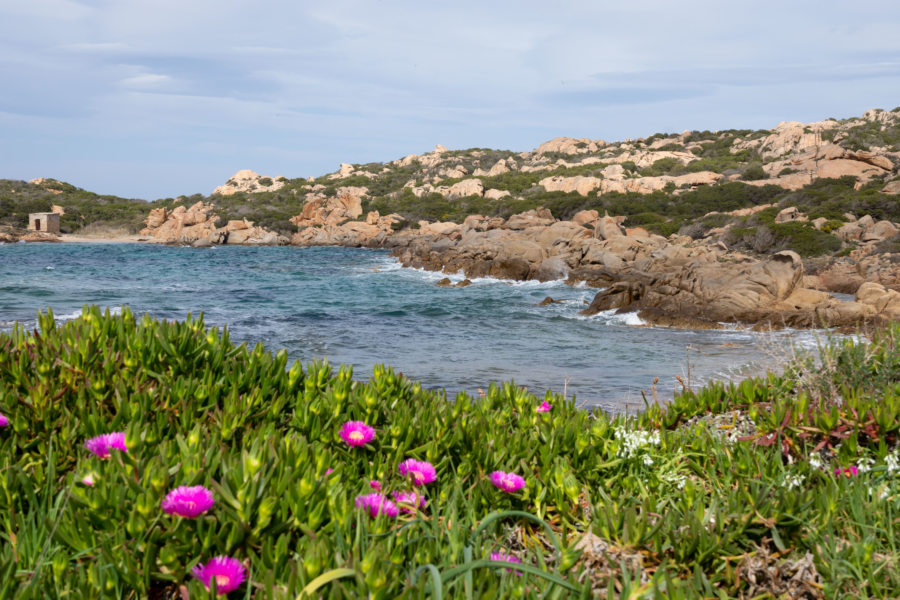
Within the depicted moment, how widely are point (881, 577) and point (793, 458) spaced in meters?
1.06

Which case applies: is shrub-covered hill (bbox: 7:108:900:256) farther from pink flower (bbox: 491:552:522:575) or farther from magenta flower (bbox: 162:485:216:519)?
magenta flower (bbox: 162:485:216:519)

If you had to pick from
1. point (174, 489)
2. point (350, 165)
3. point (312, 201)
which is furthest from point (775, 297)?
point (350, 165)

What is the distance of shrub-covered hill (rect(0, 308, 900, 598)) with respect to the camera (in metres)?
1.65

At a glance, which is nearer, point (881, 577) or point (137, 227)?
point (881, 577)

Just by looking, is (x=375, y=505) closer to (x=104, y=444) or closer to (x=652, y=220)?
(x=104, y=444)

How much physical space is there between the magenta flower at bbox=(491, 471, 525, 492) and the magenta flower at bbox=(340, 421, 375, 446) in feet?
1.71

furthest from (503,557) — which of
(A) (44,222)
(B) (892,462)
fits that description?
(A) (44,222)

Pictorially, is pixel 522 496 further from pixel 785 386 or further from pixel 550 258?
pixel 550 258

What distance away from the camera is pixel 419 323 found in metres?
21.2

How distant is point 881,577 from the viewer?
6.65 ft

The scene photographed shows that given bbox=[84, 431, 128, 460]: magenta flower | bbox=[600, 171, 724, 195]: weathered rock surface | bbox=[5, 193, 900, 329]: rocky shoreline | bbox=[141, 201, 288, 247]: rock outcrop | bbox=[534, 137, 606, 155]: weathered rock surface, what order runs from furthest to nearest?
bbox=[534, 137, 606, 155]: weathered rock surface → bbox=[141, 201, 288, 247]: rock outcrop → bbox=[600, 171, 724, 195]: weathered rock surface → bbox=[5, 193, 900, 329]: rocky shoreline → bbox=[84, 431, 128, 460]: magenta flower

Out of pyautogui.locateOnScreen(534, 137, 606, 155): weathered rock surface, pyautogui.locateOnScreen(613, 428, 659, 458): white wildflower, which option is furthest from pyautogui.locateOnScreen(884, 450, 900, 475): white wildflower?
pyautogui.locateOnScreen(534, 137, 606, 155): weathered rock surface

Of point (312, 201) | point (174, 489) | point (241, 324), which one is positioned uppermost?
point (312, 201)

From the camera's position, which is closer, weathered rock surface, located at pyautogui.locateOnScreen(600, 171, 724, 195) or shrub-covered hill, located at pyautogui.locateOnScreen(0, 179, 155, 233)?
weathered rock surface, located at pyautogui.locateOnScreen(600, 171, 724, 195)
